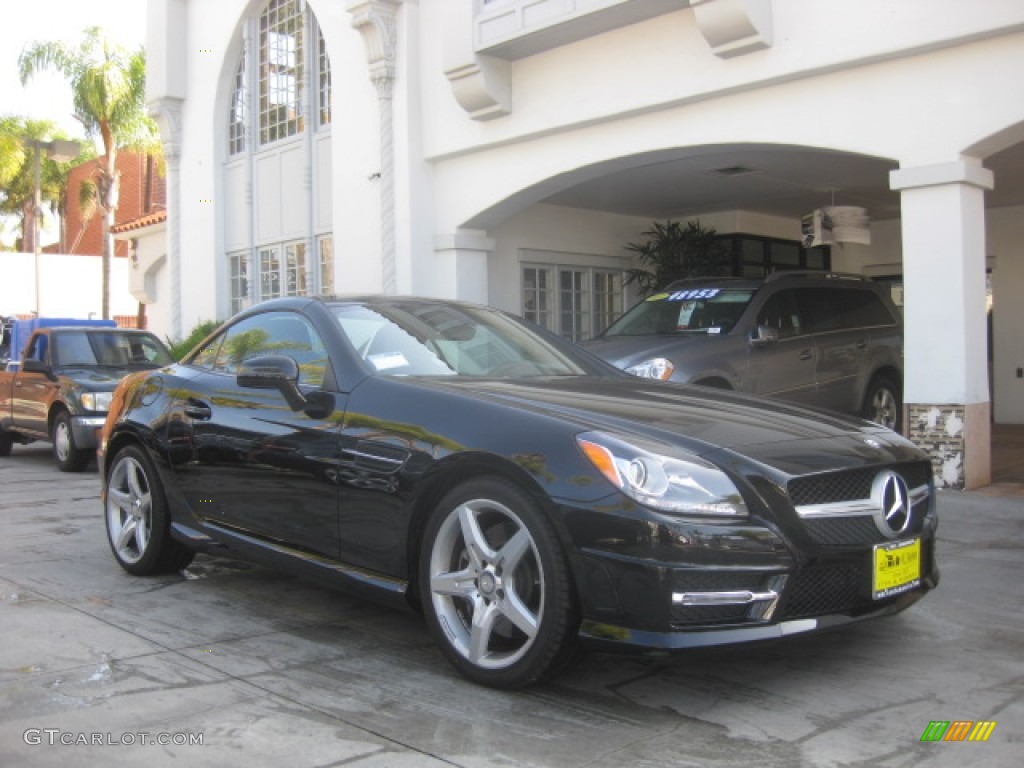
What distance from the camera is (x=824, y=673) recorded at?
4039 millimetres

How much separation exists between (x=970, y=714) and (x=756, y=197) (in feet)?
37.9

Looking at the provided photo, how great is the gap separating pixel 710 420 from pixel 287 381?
1917mm

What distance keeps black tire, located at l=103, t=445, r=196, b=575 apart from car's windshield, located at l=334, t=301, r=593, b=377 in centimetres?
165

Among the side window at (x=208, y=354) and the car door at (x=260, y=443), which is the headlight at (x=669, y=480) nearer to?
the car door at (x=260, y=443)

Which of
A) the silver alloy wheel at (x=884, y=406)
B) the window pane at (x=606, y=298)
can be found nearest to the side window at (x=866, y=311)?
the silver alloy wheel at (x=884, y=406)

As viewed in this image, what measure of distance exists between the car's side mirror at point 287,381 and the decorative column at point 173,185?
13.4 meters

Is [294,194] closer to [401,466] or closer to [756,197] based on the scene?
[756,197]

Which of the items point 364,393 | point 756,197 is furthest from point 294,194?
point 364,393

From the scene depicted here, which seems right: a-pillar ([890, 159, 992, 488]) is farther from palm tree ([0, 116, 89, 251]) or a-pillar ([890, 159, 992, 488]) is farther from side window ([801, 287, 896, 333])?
palm tree ([0, 116, 89, 251])

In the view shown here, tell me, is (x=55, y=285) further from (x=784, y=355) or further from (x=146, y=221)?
(x=784, y=355)

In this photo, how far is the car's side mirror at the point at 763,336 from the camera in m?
9.09

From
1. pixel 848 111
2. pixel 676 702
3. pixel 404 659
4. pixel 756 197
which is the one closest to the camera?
Result: pixel 676 702

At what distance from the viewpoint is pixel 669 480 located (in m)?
3.50

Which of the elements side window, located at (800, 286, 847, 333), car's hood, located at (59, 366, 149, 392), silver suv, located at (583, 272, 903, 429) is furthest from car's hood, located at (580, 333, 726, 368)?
car's hood, located at (59, 366, 149, 392)
